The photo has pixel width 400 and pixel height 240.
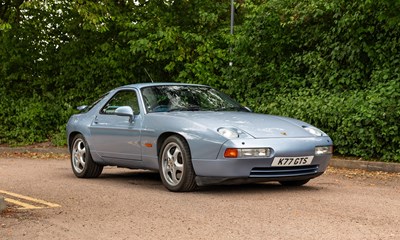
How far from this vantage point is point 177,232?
6465 mm

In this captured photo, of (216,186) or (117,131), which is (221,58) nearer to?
(117,131)

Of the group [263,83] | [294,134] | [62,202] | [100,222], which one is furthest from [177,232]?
[263,83]

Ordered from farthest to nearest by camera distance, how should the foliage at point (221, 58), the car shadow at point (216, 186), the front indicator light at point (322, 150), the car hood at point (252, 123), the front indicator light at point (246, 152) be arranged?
the foliage at point (221, 58) → the car shadow at point (216, 186) → the front indicator light at point (322, 150) → the car hood at point (252, 123) → the front indicator light at point (246, 152)

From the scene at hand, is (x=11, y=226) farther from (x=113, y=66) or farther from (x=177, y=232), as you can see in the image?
(x=113, y=66)

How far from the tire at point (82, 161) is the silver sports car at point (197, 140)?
2cm

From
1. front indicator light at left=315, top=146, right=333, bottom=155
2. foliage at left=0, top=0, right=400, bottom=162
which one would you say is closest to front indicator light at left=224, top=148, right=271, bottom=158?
front indicator light at left=315, top=146, right=333, bottom=155

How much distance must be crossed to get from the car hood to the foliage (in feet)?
14.3

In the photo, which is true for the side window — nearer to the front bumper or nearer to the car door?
the car door

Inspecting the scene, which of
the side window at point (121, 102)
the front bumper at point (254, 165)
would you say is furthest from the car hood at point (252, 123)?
the side window at point (121, 102)

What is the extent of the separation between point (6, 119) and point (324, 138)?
12.7m

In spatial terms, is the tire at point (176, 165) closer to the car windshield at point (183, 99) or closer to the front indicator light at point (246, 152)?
the front indicator light at point (246, 152)

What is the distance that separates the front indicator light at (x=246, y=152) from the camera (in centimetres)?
860

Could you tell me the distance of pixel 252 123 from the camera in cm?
918

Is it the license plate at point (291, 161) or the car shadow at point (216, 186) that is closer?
the license plate at point (291, 161)
